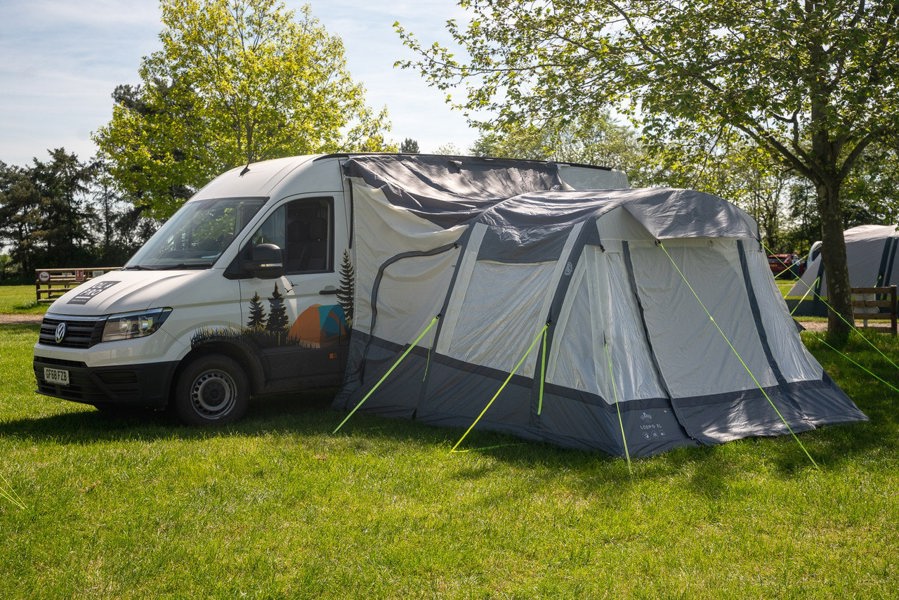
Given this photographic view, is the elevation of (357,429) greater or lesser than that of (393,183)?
lesser

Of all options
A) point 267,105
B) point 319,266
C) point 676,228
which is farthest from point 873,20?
point 267,105

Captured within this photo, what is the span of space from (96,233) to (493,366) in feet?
175

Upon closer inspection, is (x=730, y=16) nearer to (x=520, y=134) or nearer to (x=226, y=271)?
(x=520, y=134)

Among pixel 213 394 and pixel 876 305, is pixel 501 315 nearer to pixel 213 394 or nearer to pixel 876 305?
pixel 213 394

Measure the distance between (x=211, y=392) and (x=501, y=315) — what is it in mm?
2883

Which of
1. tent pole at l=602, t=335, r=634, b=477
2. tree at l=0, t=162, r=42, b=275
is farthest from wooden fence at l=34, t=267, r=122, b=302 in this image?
tree at l=0, t=162, r=42, b=275

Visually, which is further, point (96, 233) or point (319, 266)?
point (96, 233)

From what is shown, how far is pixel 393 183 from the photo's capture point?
29.6 ft

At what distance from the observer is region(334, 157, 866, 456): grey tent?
7184mm

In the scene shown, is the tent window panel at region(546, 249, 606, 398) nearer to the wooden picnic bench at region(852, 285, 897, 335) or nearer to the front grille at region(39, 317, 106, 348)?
the front grille at region(39, 317, 106, 348)

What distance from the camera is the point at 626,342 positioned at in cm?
727

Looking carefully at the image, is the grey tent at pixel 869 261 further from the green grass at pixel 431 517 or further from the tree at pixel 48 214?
the tree at pixel 48 214

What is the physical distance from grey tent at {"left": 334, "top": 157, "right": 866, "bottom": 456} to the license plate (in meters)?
2.60

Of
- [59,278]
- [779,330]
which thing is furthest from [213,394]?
[59,278]
